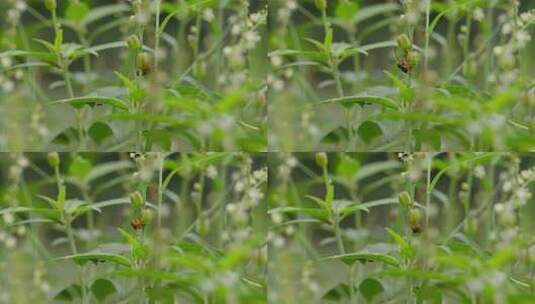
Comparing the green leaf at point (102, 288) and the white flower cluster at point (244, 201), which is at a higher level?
the white flower cluster at point (244, 201)

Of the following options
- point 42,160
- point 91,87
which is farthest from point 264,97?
point 42,160

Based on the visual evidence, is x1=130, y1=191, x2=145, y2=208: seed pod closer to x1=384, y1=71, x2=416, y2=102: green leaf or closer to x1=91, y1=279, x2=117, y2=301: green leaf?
x1=91, y1=279, x2=117, y2=301: green leaf

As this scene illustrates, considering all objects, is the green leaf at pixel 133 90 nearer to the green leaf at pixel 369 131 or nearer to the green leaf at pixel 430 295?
the green leaf at pixel 369 131

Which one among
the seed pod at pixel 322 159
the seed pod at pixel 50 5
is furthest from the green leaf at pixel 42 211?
the seed pod at pixel 322 159

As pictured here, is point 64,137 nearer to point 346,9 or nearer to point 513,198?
point 346,9

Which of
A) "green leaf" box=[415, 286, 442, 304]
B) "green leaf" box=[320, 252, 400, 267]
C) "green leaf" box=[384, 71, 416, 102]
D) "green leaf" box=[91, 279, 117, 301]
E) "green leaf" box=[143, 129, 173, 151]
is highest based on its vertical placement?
"green leaf" box=[384, 71, 416, 102]

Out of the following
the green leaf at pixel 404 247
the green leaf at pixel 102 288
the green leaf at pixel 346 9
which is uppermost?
the green leaf at pixel 346 9

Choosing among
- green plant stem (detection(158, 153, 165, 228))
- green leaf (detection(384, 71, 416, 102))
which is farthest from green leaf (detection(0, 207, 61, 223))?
green leaf (detection(384, 71, 416, 102))
